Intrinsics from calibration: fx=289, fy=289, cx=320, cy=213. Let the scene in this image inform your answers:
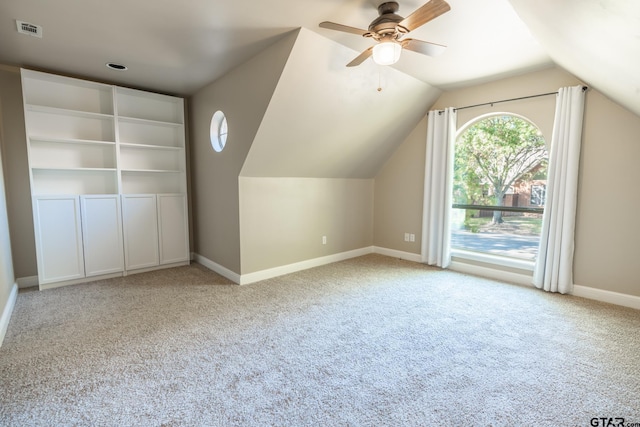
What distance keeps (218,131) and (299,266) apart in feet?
7.28

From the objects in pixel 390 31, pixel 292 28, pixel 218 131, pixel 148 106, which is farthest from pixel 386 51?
pixel 148 106

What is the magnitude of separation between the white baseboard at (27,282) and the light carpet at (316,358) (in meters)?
0.31

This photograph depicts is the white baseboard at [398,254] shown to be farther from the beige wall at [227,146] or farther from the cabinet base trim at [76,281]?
the cabinet base trim at [76,281]

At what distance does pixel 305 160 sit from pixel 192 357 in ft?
8.54

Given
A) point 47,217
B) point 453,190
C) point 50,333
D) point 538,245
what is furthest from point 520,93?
point 47,217

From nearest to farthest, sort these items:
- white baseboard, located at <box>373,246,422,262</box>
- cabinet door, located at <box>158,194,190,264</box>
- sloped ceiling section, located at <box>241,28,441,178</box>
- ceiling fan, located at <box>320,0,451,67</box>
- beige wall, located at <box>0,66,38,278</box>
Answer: ceiling fan, located at <box>320,0,451,67</box>, sloped ceiling section, located at <box>241,28,441,178</box>, beige wall, located at <box>0,66,38,278</box>, cabinet door, located at <box>158,194,190,264</box>, white baseboard, located at <box>373,246,422,262</box>

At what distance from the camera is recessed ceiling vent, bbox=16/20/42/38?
2.30m

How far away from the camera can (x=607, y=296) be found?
3008mm

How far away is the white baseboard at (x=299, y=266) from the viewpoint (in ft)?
11.9

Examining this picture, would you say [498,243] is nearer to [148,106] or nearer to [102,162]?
[148,106]

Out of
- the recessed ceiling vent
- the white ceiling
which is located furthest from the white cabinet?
the recessed ceiling vent

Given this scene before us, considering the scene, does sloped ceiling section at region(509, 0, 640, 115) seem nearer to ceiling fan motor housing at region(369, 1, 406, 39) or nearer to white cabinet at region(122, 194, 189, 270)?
ceiling fan motor housing at region(369, 1, 406, 39)

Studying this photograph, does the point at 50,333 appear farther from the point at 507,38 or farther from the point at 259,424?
the point at 507,38

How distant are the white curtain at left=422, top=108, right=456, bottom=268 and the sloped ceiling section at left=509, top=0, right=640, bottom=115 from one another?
1473 mm
